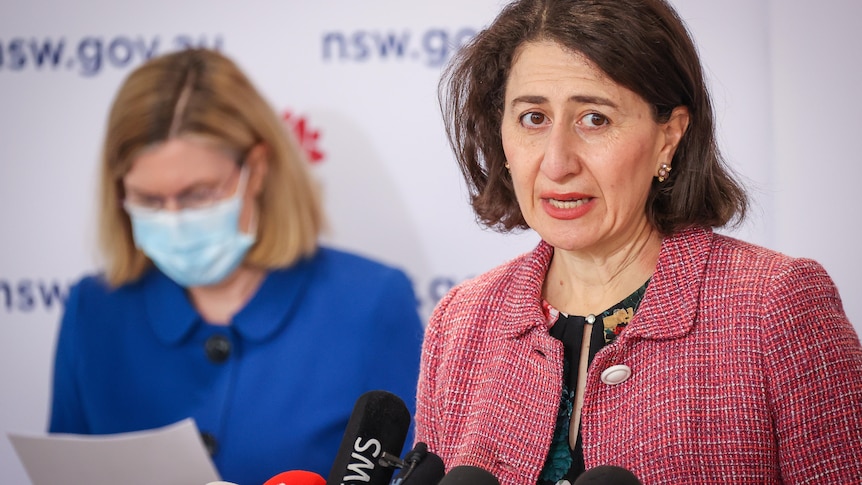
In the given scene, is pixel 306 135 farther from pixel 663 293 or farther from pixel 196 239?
pixel 663 293

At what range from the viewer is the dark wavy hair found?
64.3 inches

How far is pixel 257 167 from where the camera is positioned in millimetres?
2846

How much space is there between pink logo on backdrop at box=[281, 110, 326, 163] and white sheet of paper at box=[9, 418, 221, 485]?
3.71ft

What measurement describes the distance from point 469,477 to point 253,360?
1.68 m

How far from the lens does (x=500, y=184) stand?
1.98 metres

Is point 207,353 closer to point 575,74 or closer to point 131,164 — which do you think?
point 131,164

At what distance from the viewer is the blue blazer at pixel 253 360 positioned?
2.65 metres

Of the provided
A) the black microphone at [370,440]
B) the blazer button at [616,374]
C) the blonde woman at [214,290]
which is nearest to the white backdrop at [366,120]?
the blonde woman at [214,290]

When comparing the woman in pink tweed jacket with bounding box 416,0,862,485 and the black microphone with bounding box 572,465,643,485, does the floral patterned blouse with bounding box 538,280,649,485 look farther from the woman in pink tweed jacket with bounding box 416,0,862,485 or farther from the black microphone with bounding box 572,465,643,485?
the black microphone with bounding box 572,465,643,485

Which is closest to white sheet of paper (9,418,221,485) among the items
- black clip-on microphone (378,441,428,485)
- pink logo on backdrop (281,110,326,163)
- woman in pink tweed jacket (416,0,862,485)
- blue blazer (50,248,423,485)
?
woman in pink tweed jacket (416,0,862,485)

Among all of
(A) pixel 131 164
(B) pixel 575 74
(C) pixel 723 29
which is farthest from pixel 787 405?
(A) pixel 131 164

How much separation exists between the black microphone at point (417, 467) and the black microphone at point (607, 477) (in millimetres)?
258

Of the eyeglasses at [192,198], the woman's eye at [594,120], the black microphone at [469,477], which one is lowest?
the black microphone at [469,477]

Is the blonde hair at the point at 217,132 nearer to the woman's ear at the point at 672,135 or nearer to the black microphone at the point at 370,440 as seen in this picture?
the woman's ear at the point at 672,135
